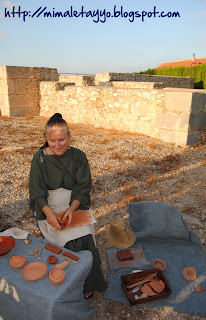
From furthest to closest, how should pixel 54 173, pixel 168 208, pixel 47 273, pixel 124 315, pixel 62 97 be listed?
pixel 62 97, pixel 168 208, pixel 54 173, pixel 124 315, pixel 47 273

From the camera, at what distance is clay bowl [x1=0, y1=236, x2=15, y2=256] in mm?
1861

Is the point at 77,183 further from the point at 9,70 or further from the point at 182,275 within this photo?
the point at 9,70

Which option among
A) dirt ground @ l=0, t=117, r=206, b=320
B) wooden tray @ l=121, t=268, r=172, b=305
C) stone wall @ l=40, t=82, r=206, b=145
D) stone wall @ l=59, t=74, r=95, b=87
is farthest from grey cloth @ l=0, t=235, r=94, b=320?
stone wall @ l=59, t=74, r=95, b=87

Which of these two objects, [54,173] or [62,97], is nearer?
[54,173]

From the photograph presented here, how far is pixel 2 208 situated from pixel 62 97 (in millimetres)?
6383

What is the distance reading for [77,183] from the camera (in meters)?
2.46

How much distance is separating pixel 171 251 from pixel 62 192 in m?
1.43

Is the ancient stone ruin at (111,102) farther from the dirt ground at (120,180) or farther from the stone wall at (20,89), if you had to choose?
the dirt ground at (120,180)

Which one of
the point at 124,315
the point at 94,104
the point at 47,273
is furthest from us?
the point at 94,104

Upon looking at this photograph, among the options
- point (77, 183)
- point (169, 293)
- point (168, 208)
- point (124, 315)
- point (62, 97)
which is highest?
point (62, 97)

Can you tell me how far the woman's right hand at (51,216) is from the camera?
2.17 metres

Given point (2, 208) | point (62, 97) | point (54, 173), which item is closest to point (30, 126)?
point (62, 97)

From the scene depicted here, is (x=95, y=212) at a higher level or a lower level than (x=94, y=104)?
lower

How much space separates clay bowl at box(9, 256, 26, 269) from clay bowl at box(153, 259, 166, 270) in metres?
1.40
